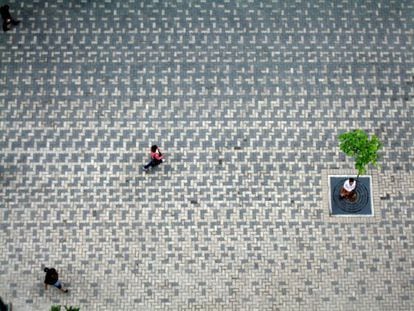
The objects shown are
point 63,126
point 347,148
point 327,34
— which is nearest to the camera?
point 347,148

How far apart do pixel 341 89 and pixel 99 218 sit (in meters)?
9.04

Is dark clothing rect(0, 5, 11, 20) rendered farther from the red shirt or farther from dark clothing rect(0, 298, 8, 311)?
dark clothing rect(0, 298, 8, 311)

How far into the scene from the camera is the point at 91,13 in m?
20.8

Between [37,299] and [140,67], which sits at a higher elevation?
[140,67]

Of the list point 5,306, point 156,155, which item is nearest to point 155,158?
point 156,155

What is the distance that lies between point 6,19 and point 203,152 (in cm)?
812

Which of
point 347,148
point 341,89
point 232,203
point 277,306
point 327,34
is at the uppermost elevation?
point 327,34

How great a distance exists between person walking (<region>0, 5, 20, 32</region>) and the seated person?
12291 mm

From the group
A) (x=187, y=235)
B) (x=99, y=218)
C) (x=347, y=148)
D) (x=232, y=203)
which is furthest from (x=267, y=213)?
(x=99, y=218)

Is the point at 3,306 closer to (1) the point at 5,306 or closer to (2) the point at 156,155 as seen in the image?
(1) the point at 5,306

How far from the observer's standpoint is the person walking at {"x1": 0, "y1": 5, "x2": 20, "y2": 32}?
19.8 meters

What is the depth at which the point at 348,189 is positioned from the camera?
18.3 meters

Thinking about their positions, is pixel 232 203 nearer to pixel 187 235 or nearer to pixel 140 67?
pixel 187 235

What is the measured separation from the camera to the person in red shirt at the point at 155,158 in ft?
59.8
